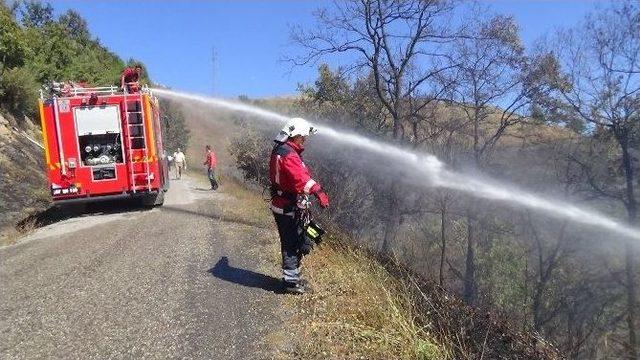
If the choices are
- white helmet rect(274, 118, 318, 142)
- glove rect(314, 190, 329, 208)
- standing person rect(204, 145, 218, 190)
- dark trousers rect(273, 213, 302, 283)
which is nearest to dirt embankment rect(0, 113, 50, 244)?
standing person rect(204, 145, 218, 190)

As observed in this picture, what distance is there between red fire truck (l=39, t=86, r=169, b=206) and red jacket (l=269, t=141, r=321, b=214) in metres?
6.54

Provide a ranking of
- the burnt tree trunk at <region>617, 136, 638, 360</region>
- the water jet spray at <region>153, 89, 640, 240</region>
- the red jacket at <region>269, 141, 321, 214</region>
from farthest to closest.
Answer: the burnt tree trunk at <region>617, 136, 638, 360</region> < the water jet spray at <region>153, 89, 640, 240</region> < the red jacket at <region>269, 141, 321, 214</region>

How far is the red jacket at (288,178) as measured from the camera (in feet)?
15.7

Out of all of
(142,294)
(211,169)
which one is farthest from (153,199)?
(142,294)

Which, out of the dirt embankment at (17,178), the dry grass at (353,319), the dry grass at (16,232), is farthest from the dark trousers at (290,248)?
the dirt embankment at (17,178)

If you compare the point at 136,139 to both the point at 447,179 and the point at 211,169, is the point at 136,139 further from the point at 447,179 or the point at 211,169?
the point at 447,179

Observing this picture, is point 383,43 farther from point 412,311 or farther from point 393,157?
point 412,311

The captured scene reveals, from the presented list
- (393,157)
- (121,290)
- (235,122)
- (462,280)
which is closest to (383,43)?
(393,157)

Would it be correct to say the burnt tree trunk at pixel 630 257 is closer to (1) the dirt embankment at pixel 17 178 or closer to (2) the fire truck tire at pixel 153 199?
(2) the fire truck tire at pixel 153 199

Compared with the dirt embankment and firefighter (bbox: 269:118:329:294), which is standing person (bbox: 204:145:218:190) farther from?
firefighter (bbox: 269:118:329:294)

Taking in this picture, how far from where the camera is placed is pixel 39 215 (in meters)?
11.2

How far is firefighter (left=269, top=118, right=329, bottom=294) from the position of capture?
481 centimetres

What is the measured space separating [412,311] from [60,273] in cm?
419

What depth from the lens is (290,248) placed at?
5.10 meters
